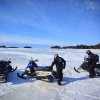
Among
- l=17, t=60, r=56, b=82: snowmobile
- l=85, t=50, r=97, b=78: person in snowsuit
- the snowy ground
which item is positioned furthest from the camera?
l=85, t=50, r=97, b=78: person in snowsuit

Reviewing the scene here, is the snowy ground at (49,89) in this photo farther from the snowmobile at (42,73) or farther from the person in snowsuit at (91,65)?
the person in snowsuit at (91,65)

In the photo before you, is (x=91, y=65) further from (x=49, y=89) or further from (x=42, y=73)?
(x=49, y=89)

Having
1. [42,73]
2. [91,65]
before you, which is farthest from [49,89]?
[91,65]

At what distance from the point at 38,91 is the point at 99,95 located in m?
2.57

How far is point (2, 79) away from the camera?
32.3 feet

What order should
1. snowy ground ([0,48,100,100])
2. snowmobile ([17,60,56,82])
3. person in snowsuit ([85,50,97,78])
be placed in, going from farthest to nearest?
1. person in snowsuit ([85,50,97,78])
2. snowmobile ([17,60,56,82])
3. snowy ground ([0,48,100,100])

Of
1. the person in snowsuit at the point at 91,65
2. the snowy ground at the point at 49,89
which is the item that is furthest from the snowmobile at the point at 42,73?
the person in snowsuit at the point at 91,65

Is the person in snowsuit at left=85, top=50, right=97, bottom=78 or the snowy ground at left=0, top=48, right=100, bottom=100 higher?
the person in snowsuit at left=85, top=50, right=97, bottom=78

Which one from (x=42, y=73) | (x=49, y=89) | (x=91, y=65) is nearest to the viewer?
(x=49, y=89)

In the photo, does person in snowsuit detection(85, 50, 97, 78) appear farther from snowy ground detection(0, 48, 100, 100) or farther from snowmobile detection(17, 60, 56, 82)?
snowmobile detection(17, 60, 56, 82)

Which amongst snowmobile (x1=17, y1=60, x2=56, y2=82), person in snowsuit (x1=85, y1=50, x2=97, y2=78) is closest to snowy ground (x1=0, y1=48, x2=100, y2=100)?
snowmobile (x1=17, y1=60, x2=56, y2=82)

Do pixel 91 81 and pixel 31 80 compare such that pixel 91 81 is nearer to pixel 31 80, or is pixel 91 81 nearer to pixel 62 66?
pixel 62 66

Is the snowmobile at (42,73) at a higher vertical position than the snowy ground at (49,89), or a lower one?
higher

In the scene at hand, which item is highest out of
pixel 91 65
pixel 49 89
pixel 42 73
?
pixel 91 65
